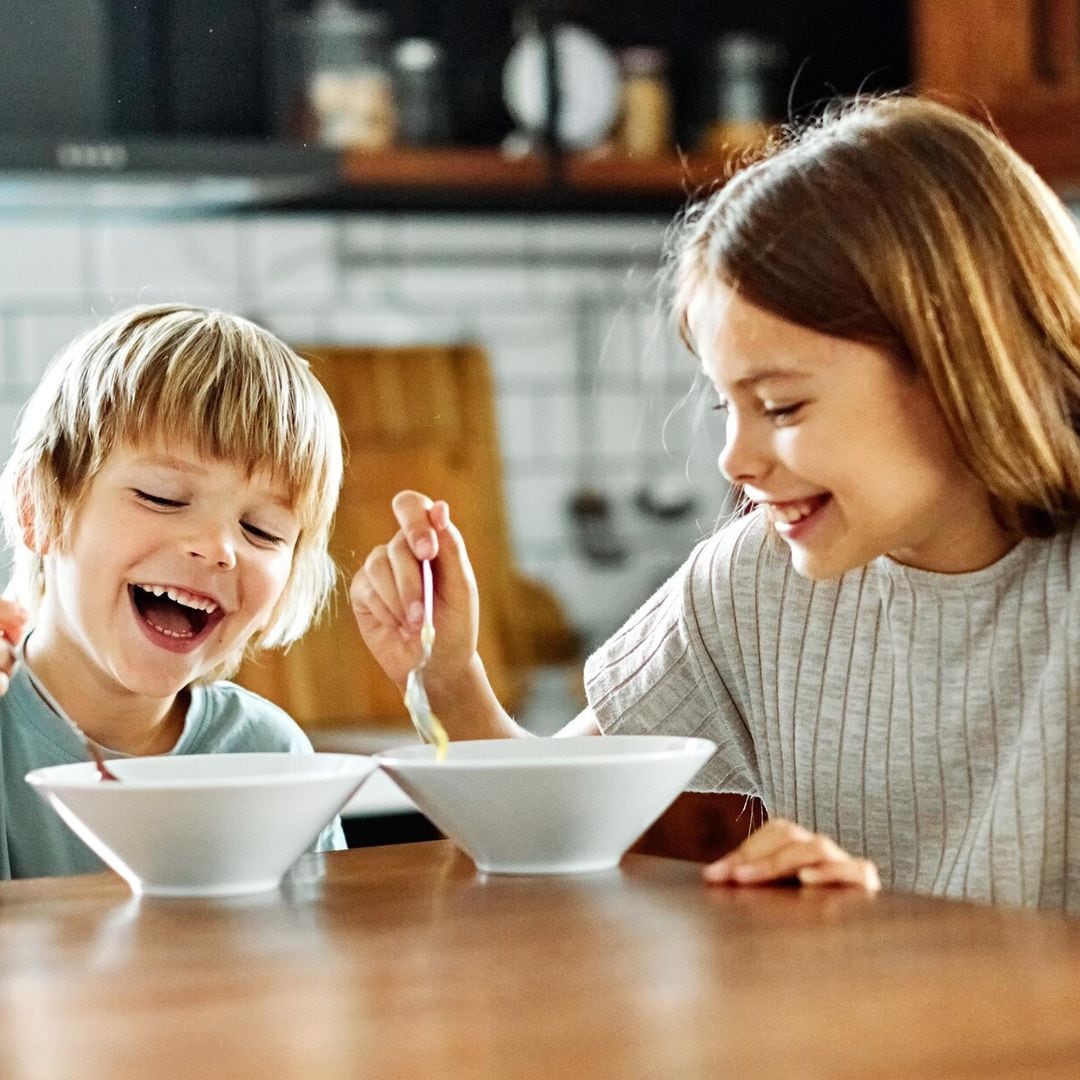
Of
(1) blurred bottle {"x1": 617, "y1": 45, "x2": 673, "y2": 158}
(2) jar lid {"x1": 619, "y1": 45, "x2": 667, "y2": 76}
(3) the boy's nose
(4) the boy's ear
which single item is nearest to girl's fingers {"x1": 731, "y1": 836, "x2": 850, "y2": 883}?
(3) the boy's nose

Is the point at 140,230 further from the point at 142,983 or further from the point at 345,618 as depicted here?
the point at 142,983

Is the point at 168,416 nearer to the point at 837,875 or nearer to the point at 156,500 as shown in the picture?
the point at 156,500

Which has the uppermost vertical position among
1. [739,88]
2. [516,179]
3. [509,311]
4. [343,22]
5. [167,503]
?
[343,22]

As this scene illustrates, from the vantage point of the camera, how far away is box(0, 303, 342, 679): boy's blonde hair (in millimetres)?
1524

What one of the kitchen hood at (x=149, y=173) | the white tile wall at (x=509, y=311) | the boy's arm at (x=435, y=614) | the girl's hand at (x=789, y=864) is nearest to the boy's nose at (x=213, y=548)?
the boy's arm at (x=435, y=614)

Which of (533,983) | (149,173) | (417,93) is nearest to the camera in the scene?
(533,983)

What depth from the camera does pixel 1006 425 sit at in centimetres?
131

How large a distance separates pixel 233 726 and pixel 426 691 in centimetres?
20

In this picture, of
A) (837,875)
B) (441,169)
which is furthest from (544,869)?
(441,169)

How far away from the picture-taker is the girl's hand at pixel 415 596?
4.66ft

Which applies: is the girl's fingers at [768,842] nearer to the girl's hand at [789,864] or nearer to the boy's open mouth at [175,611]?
the girl's hand at [789,864]

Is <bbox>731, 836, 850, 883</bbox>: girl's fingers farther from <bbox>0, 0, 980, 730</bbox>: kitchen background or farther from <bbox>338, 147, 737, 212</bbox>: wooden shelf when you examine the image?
<bbox>338, 147, 737, 212</bbox>: wooden shelf

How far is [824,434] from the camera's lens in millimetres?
1283

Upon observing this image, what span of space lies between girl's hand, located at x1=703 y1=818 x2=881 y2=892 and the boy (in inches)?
23.3
